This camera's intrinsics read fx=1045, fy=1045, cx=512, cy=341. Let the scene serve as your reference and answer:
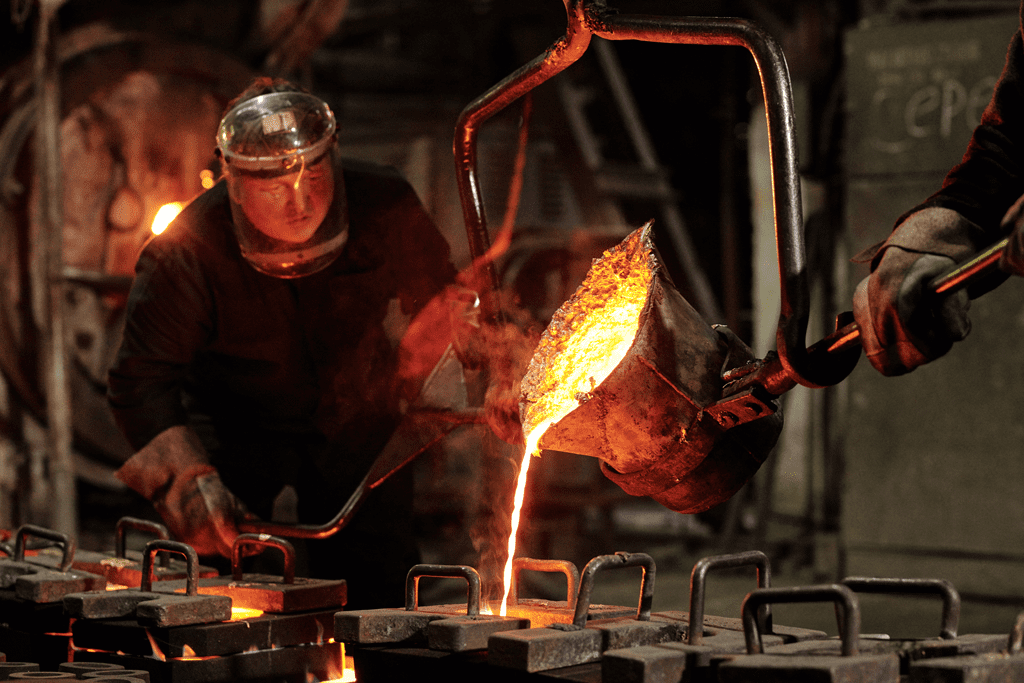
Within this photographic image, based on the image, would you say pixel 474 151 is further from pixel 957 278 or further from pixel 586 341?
pixel 957 278

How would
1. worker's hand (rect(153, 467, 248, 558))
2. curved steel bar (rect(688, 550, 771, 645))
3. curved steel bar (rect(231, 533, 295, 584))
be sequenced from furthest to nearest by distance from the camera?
worker's hand (rect(153, 467, 248, 558))
curved steel bar (rect(231, 533, 295, 584))
curved steel bar (rect(688, 550, 771, 645))

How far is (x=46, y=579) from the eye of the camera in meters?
2.02

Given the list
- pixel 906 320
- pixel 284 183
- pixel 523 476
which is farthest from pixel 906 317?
pixel 284 183

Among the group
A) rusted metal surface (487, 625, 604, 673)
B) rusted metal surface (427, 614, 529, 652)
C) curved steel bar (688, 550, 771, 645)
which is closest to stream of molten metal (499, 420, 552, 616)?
rusted metal surface (427, 614, 529, 652)

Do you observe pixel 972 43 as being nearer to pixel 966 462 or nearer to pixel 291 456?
pixel 966 462

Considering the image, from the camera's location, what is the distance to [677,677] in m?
1.27

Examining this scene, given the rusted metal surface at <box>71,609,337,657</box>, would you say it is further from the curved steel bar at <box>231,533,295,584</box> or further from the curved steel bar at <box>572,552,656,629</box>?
the curved steel bar at <box>572,552,656,629</box>

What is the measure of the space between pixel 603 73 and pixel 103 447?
13.2ft

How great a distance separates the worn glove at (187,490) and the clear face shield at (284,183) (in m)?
0.50

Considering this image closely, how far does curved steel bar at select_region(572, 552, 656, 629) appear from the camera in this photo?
1469mm

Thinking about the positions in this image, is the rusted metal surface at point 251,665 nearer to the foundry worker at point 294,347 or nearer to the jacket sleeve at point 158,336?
the foundry worker at point 294,347

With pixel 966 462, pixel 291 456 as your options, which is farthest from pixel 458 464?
pixel 291 456

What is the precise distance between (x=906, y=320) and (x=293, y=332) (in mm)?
1882

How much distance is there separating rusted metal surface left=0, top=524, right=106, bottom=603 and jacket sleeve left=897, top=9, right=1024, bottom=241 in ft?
5.49
